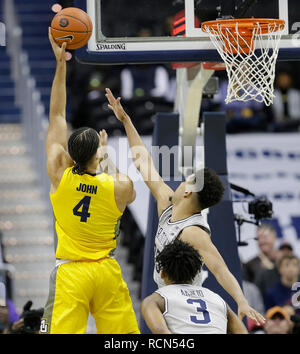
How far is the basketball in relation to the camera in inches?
225

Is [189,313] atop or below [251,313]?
atop

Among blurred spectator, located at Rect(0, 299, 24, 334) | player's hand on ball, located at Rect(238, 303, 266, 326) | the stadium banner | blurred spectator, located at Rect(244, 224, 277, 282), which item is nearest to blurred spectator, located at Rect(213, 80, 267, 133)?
the stadium banner

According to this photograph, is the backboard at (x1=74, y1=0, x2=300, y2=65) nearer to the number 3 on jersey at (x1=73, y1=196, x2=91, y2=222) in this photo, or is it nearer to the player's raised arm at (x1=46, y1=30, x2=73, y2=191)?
the player's raised arm at (x1=46, y1=30, x2=73, y2=191)

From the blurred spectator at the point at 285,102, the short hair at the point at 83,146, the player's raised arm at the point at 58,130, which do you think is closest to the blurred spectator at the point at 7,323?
the player's raised arm at the point at 58,130

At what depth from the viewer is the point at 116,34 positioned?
701cm

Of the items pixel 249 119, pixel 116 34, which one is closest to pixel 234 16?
pixel 116 34

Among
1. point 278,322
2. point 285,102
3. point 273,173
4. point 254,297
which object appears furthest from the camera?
point 285,102

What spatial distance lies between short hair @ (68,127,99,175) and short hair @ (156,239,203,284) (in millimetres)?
886

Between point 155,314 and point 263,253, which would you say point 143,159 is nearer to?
point 155,314

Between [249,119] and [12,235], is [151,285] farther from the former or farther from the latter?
[249,119]

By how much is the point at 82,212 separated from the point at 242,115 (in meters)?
8.99

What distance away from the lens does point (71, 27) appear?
5730mm

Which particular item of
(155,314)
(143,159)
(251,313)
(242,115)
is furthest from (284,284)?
(242,115)
